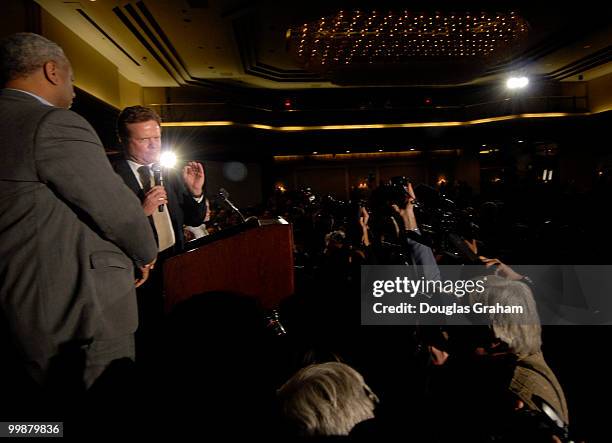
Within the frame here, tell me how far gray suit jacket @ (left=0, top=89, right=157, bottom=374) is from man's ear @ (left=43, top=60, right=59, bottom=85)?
10cm

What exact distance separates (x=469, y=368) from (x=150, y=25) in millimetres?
7587

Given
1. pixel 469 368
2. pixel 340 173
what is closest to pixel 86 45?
pixel 469 368

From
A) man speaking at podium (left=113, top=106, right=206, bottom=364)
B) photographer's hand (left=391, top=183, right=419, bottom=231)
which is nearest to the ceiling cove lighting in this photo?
photographer's hand (left=391, top=183, right=419, bottom=231)

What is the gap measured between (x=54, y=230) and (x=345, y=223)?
504 centimetres

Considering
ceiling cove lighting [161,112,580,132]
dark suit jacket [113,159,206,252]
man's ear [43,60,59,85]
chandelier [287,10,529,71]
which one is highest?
chandelier [287,10,529,71]

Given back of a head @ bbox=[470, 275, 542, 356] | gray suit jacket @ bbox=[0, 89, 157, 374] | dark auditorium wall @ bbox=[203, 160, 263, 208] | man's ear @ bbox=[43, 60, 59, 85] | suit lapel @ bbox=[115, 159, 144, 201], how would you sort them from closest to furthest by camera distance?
gray suit jacket @ bbox=[0, 89, 157, 374], man's ear @ bbox=[43, 60, 59, 85], back of a head @ bbox=[470, 275, 542, 356], suit lapel @ bbox=[115, 159, 144, 201], dark auditorium wall @ bbox=[203, 160, 263, 208]

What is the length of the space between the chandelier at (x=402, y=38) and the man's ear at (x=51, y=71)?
6228 mm

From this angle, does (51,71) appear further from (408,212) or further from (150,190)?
(408,212)

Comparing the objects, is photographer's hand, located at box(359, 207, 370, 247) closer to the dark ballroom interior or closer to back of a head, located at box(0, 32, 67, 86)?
the dark ballroom interior

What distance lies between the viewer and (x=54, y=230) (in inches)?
38.8

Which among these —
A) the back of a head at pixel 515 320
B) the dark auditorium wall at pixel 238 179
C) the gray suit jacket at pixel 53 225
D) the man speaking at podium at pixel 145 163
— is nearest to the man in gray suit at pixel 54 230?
the gray suit jacket at pixel 53 225

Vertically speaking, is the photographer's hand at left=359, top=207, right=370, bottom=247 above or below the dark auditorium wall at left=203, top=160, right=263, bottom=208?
below

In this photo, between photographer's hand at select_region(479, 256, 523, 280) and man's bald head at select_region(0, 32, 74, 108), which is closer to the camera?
man's bald head at select_region(0, 32, 74, 108)

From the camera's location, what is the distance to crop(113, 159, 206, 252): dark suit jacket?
1.60 metres
